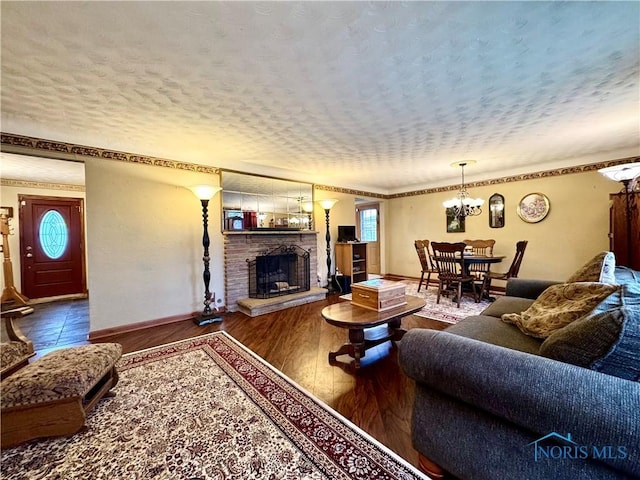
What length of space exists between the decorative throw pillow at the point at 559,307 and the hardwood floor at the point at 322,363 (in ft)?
3.01

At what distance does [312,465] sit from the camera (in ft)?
4.30

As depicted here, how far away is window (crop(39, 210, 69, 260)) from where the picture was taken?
195 inches

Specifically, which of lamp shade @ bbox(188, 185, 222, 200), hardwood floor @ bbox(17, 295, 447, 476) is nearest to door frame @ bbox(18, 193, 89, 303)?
hardwood floor @ bbox(17, 295, 447, 476)

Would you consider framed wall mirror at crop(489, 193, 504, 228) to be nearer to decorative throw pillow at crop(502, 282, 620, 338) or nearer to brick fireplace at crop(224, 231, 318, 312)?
decorative throw pillow at crop(502, 282, 620, 338)

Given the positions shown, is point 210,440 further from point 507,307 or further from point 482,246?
point 482,246

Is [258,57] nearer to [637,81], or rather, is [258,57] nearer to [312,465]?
[312,465]

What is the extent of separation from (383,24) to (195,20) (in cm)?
104

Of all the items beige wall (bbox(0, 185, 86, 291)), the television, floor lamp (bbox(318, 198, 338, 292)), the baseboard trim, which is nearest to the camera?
the baseboard trim

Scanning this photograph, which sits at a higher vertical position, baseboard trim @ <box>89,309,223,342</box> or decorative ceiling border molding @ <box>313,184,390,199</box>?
decorative ceiling border molding @ <box>313,184,390,199</box>

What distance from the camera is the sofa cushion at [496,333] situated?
5.14 feet

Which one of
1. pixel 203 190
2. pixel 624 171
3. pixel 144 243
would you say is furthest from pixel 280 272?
pixel 624 171

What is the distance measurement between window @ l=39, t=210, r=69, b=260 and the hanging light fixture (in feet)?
24.1

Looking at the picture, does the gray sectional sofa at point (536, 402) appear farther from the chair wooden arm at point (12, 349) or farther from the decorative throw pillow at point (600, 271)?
the chair wooden arm at point (12, 349)

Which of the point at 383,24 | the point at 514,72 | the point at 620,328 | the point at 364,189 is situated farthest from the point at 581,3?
the point at 364,189
